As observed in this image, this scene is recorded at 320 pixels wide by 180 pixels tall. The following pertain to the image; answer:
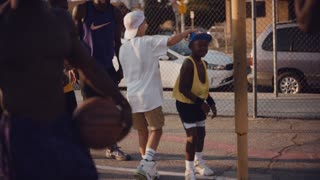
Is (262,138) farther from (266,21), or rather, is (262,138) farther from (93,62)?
(266,21)

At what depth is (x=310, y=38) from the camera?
1260 cm

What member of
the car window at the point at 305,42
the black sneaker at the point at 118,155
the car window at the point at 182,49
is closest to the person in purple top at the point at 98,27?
the black sneaker at the point at 118,155

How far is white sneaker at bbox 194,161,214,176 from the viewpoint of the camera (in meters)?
6.36

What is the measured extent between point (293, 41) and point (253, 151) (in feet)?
20.1

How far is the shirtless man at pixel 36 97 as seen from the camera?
306 cm

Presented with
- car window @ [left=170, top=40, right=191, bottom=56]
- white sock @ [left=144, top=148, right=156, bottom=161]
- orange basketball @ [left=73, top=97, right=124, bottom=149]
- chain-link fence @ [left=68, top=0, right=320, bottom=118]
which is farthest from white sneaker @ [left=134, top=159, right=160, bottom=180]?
car window @ [left=170, top=40, right=191, bottom=56]

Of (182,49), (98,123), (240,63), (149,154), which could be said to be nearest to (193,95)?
(149,154)

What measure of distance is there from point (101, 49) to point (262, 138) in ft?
8.16

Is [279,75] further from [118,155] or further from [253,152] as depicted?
[118,155]

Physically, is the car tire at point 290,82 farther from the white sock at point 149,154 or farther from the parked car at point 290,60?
the white sock at point 149,154

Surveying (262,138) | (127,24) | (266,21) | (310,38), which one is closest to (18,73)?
(127,24)

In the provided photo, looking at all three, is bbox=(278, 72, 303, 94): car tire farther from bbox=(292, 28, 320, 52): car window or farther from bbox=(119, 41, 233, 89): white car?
bbox=(119, 41, 233, 89): white car

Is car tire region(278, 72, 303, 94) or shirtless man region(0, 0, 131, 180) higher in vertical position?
shirtless man region(0, 0, 131, 180)

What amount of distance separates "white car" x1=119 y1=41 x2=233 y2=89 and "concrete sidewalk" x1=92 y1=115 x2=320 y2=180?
4.66 m
